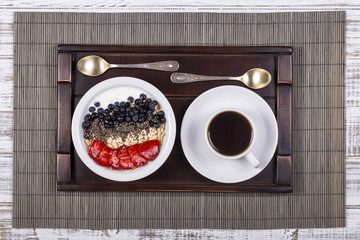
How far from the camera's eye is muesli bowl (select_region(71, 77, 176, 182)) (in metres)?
0.85

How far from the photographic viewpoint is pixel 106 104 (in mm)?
888

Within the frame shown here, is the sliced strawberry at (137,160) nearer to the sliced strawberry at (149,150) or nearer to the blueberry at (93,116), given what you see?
the sliced strawberry at (149,150)

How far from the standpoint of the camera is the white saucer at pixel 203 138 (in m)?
0.86

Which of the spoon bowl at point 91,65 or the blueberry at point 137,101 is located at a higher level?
the spoon bowl at point 91,65

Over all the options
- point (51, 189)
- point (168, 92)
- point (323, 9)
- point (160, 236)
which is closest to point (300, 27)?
point (323, 9)

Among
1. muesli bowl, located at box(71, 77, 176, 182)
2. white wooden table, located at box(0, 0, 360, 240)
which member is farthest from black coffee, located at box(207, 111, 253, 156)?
white wooden table, located at box(0, 0, 360, 240)

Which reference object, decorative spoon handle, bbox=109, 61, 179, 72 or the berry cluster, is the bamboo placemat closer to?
decorative spoon handle, bbox=109, 61, 179, 72

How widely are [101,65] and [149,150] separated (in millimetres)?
318

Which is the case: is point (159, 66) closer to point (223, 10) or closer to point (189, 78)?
point (189, 78)

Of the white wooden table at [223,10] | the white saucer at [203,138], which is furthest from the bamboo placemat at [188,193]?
the white saucer at [203,138]

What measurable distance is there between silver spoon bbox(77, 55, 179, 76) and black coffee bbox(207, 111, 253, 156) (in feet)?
0.75

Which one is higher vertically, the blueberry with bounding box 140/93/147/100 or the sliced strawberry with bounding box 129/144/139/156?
the blueberry with bounding box 140/93/147/100

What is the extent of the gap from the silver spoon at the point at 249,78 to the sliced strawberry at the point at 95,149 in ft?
0.99

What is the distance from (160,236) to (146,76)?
54 centimetres
